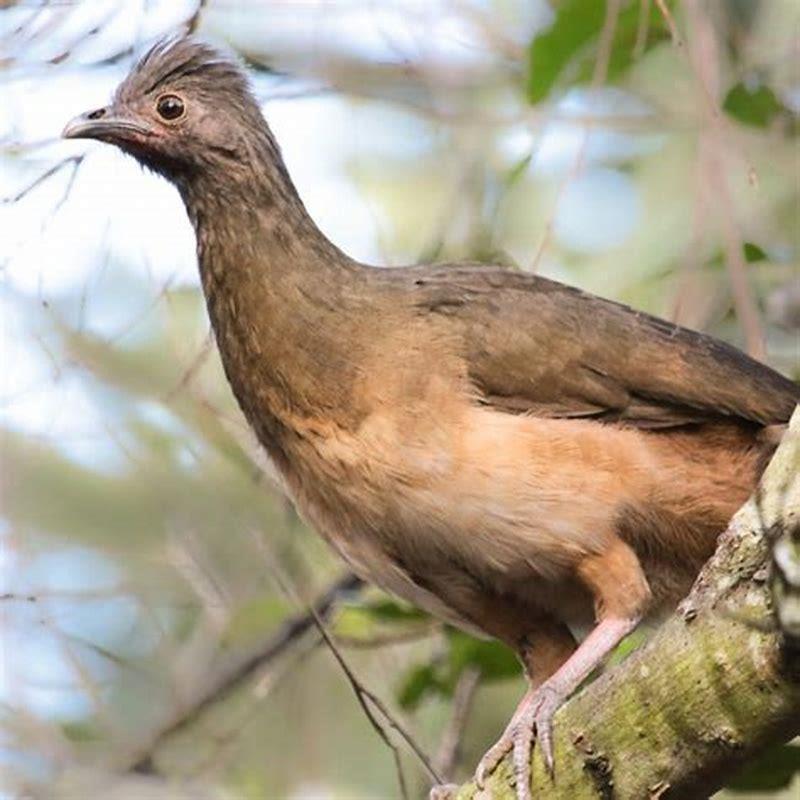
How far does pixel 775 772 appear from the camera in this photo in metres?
4.41

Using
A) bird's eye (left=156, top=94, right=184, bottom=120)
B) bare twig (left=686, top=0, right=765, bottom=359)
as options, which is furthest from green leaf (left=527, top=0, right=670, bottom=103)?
bird's eye (left=156, top=94, right=184, bottom=120)

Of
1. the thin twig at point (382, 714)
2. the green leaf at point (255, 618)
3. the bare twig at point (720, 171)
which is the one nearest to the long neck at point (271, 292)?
the thin twig at point (382, 714)

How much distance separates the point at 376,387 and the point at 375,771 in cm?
282

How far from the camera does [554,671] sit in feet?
15.1

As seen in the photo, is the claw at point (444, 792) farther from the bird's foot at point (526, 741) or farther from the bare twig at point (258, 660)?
the bare twig at point (258, 660)

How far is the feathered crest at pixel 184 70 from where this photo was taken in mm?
4691

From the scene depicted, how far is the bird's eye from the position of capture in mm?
4664

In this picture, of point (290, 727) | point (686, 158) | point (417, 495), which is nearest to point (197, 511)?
point (290, 727)

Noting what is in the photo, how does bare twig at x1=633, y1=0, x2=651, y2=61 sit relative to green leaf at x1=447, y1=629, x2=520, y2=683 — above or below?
above

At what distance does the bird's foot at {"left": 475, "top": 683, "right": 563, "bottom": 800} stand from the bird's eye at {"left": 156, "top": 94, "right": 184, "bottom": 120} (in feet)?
5.79

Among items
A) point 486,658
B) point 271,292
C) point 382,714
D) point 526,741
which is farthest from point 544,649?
point 271,292

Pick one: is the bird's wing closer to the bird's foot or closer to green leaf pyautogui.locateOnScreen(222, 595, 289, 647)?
the bird's foot

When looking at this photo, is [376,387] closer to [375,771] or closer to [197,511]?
[197,511]

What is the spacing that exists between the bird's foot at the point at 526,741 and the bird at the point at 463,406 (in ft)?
0.30
